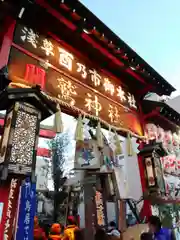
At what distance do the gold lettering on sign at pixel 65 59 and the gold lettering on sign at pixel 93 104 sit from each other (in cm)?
97

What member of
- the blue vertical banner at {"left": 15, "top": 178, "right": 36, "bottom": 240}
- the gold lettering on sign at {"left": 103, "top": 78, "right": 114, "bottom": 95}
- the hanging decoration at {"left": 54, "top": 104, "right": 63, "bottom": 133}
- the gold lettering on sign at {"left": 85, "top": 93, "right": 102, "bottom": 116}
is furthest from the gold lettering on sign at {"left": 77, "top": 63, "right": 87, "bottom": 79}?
the blue vertical banner at {"left": 15, "top": 178, "right": 36, "bottom": 240}

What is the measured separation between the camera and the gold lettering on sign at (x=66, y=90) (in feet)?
17.2

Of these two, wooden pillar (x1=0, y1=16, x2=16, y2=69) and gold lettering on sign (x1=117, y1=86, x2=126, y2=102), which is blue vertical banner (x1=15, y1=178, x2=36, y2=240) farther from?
gold lettering on sign (x1=117, y1=86, x2=126, y2=102)

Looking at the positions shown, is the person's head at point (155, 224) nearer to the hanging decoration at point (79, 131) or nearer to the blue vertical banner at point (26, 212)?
the blue vertical banner at point (26, 212)

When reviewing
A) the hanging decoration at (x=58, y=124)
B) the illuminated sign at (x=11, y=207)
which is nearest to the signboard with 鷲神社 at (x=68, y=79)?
the hanging decoration at (x=58, y=124)

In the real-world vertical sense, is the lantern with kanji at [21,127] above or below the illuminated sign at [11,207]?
above

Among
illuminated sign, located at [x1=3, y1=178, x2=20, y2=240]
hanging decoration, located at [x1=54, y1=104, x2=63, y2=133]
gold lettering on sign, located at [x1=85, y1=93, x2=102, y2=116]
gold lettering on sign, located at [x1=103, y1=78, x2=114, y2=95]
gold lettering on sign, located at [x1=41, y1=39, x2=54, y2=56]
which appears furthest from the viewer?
gold lettering on sign, located at [x1=103, y1=78, x2=114, y2=95]

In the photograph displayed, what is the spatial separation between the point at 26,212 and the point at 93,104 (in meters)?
3.51

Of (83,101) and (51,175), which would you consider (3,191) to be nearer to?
(83,101)

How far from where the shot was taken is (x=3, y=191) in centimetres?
333

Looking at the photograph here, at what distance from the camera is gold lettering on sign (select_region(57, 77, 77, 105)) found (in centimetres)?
525

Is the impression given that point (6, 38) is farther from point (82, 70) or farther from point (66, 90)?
point (82, 70)

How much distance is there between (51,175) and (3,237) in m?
20.3

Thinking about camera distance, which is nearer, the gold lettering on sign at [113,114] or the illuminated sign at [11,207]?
the illuminated sign at [11,207]
